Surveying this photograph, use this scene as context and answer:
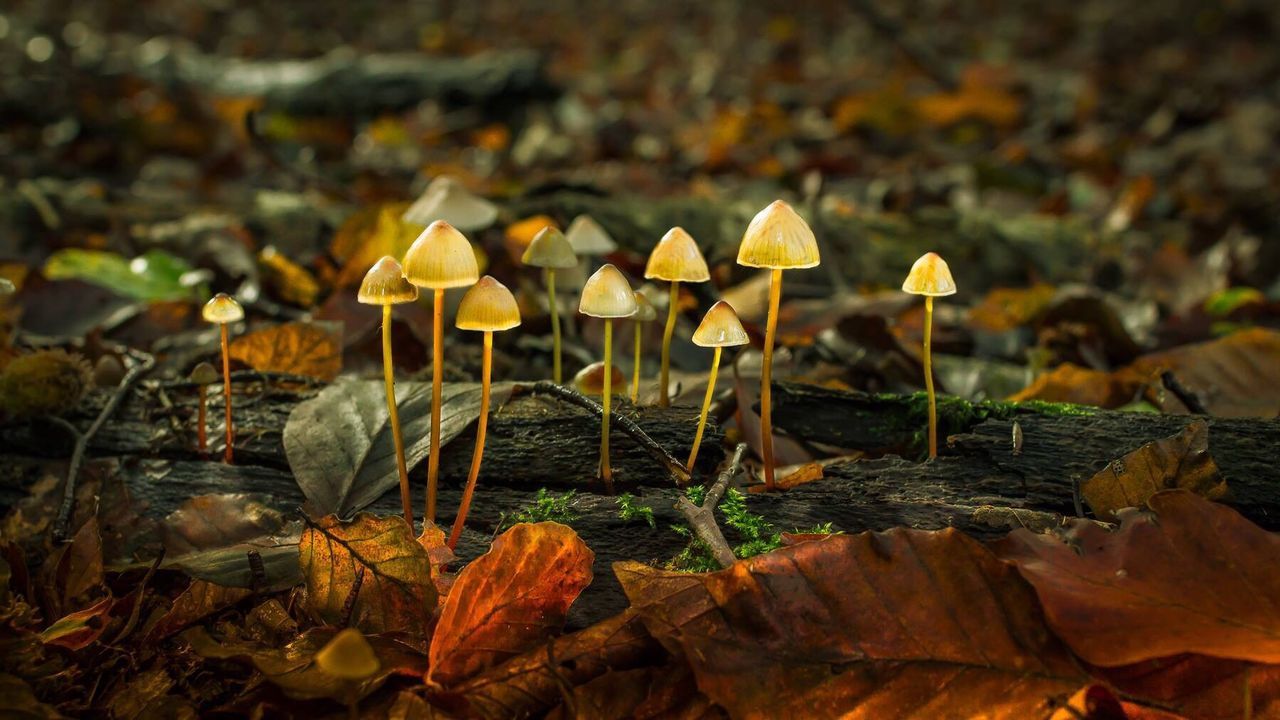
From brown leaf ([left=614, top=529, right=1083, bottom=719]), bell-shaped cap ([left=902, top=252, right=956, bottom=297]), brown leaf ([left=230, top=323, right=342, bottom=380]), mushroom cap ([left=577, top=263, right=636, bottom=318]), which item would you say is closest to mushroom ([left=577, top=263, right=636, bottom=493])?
mushroom cap ([left=577, top=263, right=636, bottom=318])

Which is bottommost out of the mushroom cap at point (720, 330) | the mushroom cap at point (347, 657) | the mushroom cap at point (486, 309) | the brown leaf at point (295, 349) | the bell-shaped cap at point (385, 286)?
the mushroom cap at point (347, 657)

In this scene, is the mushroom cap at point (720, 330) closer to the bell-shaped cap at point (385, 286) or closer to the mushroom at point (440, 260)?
the mushroom at point (440, 260)

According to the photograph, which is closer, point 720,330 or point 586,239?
point 720,330

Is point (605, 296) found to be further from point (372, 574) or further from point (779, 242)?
point (372, 574)

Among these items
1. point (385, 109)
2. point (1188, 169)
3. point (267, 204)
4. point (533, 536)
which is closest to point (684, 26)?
point (385, 109)

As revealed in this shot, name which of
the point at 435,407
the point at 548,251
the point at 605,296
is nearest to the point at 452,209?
the point at 548,251

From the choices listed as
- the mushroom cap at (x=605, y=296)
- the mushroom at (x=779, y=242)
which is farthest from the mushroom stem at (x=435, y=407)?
the mushroom at (x=779, y=242)
